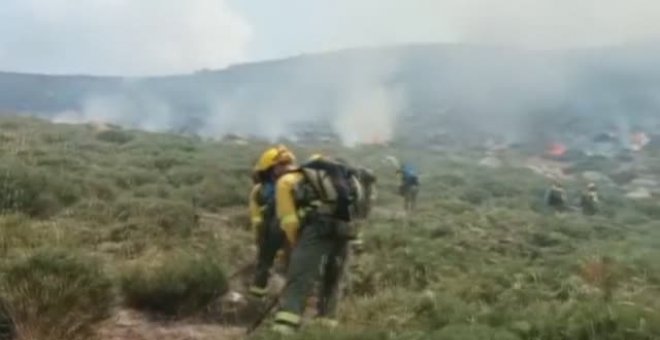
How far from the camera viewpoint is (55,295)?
6406mm

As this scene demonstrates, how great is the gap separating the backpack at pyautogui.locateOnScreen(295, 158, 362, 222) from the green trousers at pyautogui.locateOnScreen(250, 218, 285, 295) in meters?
1.96

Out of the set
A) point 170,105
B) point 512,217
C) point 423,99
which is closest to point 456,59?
point 423,99

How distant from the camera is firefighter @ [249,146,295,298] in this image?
30.0 ft

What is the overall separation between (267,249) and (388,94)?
63.1 meters

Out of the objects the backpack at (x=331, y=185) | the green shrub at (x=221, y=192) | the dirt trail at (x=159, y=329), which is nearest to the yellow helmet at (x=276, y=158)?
the dirt trail at (x=159, y=329)

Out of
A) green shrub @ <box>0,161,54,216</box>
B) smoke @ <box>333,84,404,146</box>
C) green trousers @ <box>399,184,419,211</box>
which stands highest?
smoke @ <box>333,84,404,146</box>

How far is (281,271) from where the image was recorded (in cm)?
1038

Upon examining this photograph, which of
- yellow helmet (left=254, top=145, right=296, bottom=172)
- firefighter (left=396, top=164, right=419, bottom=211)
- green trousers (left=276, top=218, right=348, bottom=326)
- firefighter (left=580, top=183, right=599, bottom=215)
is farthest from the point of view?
firefighter (left=580, top=183, right=599, bottom=215)

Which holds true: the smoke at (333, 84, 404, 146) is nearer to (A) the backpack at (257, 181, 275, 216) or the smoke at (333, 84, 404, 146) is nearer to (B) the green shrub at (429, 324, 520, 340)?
(A) the backpack at (257, 181, 275, 216)

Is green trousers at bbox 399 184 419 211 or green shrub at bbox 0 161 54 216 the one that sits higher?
green shrub at bbox 0 161 54 216

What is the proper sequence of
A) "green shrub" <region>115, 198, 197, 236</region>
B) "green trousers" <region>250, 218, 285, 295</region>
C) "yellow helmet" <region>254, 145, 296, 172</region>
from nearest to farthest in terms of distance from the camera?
"yellow helmet" <region>254, 145, 296, 172</region> < "green trousers" <region>250, 218, 285, 295</region> < "green shrub" <region>115, 198, 197, 236</region>

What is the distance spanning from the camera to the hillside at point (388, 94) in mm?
58344

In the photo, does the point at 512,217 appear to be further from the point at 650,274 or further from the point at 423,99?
the point at 423,99

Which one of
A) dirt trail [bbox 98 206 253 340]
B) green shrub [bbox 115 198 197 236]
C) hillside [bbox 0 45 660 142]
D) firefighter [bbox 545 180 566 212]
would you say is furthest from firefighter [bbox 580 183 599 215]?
hillside [bbox 0 45 660 142]
